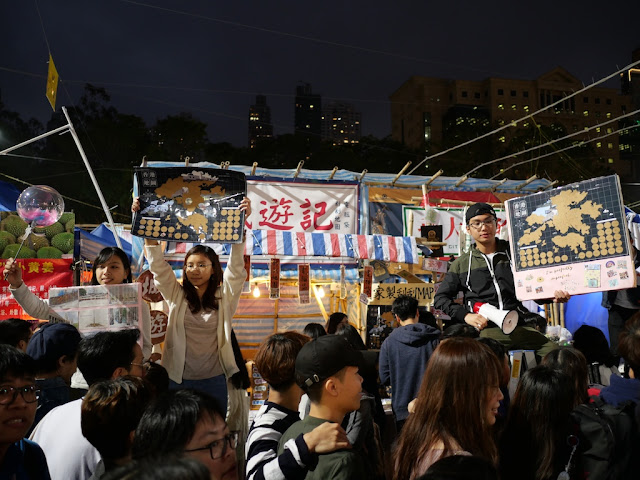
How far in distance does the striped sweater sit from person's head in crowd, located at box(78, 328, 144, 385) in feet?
2.91

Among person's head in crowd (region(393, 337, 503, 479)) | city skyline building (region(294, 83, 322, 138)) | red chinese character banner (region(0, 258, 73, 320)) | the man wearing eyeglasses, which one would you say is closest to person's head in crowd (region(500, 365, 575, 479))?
person's head in crowd (region(393, 337, 503, 479))

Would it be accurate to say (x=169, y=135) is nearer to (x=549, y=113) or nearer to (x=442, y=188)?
(x=442, y=188)

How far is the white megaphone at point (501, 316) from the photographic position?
4238 millimetres

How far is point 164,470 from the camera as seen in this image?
46.0 inches

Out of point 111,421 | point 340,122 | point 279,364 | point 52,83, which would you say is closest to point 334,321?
point 279,364

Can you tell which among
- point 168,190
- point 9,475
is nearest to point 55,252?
point 168,190

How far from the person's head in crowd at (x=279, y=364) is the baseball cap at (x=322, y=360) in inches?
25.3

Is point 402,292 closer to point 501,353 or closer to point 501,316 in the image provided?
point 501,316

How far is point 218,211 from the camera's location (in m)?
5.19

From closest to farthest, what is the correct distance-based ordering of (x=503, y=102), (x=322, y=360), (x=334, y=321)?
(x=322, y=360) → (x=334, y=321) → (x=503, y=102)

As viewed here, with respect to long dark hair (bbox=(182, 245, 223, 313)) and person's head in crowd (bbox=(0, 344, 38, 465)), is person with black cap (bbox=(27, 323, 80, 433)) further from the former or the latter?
long dark hair (bbox=(182, 245, 223, 313))

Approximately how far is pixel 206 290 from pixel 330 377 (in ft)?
7.72

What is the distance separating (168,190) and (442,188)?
24.9 feet

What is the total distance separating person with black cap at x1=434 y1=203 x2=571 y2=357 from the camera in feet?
14.9
